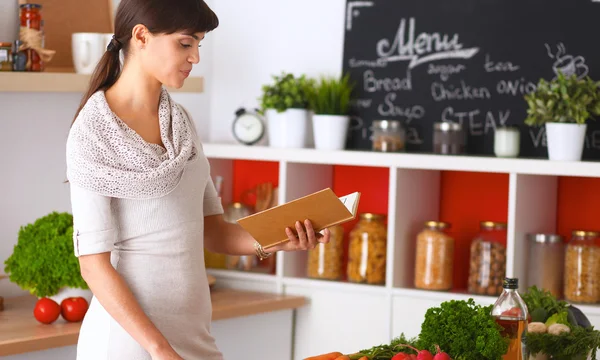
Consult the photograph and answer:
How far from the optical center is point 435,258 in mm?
3242

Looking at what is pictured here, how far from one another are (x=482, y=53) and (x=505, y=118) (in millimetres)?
243

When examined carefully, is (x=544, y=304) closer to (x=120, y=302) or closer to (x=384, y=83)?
(x=120, y=302)

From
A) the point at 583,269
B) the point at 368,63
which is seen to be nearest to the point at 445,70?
the point at 368,63

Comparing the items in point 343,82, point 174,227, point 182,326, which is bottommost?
point 182,326

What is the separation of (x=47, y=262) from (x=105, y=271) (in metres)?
1.14

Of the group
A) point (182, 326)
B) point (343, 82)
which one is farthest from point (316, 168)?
point (182, 326)

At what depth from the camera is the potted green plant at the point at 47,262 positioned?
2807 millimetres

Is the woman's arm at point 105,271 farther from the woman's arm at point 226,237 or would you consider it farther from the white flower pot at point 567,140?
the white flower pot at point 567,140

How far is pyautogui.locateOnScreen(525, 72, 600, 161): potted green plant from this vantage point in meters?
3.02

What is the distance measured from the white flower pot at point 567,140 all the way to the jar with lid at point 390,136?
0.54 metres

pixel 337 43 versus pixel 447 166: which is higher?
pixel 337 43

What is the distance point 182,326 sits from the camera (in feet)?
6.22

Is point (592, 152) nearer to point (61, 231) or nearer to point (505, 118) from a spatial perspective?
point (505, 118)

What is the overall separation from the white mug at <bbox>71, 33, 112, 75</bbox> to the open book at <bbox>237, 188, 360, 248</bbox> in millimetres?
1291
